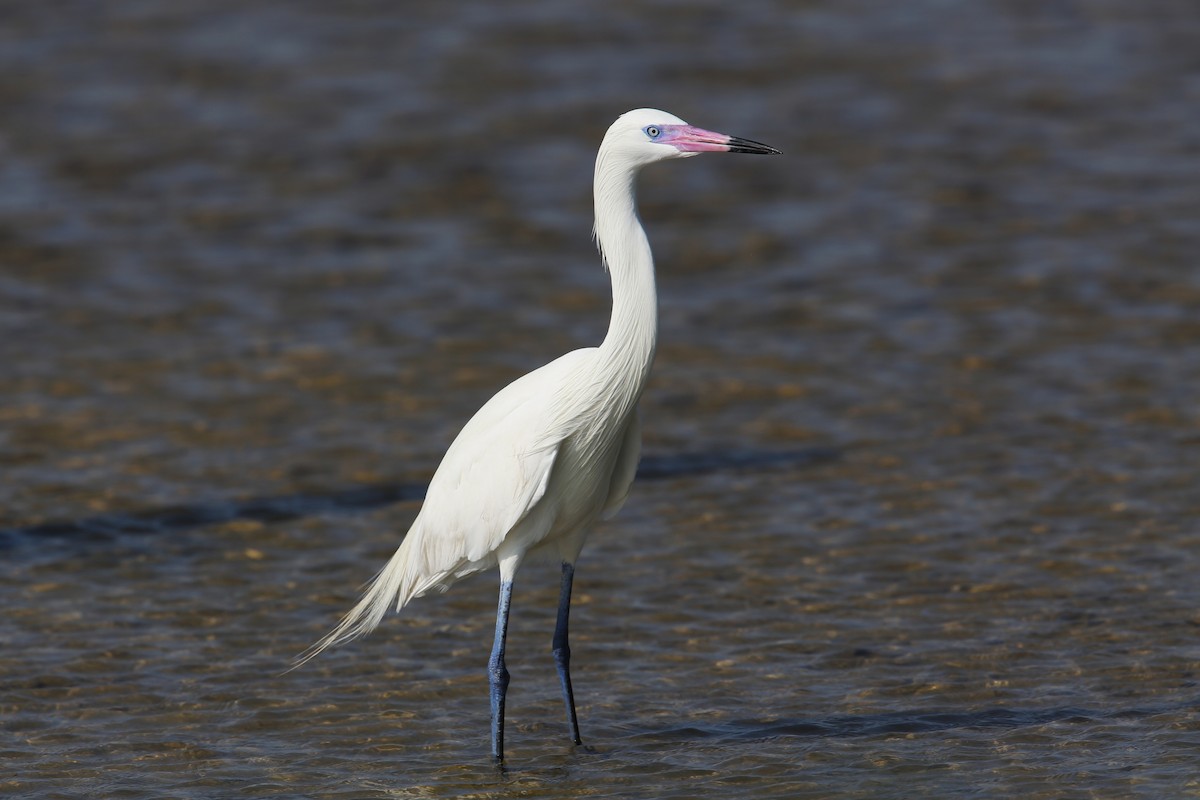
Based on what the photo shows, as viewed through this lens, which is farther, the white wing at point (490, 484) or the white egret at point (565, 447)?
the white wing at point (490, 484)

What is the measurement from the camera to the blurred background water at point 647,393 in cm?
705

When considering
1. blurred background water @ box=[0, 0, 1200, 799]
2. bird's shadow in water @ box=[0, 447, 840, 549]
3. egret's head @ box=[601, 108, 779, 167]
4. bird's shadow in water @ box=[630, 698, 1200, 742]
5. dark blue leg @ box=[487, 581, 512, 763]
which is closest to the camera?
egret's head @ box=[601, 108, 779, 167]

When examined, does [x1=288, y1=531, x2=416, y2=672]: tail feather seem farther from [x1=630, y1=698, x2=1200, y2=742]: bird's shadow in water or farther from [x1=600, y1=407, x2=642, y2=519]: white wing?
[x1=630, y1=698, x2=1200, y2=742]: bird's shadow in water

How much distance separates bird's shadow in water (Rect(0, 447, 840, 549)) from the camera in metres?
9.16

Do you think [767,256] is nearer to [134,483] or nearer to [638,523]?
[638,523]

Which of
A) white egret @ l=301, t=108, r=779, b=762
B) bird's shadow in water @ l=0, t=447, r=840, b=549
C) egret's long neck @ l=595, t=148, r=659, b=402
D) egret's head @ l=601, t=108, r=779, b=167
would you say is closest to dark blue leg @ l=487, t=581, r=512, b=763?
white egret @ l=301, t=108, r=779, b=762

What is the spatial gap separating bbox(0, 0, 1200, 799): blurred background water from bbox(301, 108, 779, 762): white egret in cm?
66

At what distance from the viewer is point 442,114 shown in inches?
607

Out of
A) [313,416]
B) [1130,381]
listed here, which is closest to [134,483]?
[313,416]

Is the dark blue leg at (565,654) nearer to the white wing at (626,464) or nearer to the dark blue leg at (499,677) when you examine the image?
the dark blue leg at (499,677)

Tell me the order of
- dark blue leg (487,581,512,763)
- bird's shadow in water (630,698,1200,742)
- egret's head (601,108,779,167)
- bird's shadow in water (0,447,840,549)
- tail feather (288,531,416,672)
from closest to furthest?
egret's head (601,108,779,167) → dark blue leg (487,581,512,763) → bird's shadow in water (630,698,1200,742) → tail feather (288,531,416,672) → bird's shadow in water (0,447,840,549)

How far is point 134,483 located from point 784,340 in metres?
4.31

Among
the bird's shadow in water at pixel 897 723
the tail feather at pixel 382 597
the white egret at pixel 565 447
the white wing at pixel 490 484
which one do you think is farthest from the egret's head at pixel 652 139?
the bird's shadow in water at pixel 897 723

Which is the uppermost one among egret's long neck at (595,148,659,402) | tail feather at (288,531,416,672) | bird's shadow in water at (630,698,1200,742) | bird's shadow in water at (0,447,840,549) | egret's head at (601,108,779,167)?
egret's head at (601,108,779,167)
